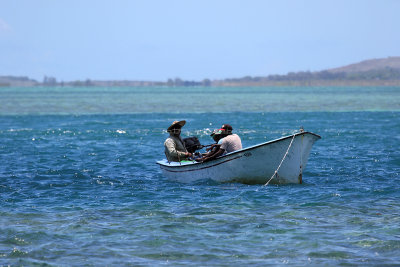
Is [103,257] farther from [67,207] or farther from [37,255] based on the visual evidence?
[67,207]

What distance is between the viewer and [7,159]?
2428 cm

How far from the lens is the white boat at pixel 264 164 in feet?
52.1

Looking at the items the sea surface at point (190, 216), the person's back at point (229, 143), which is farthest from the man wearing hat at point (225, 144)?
the sea surface at point (190, 216)

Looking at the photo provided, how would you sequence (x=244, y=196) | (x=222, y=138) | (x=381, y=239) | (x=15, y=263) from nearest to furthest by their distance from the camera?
1. (x=15, y=263)
2. (x=381, y=239)
3. (x=244, y=196)
4. (x=222, y=138)

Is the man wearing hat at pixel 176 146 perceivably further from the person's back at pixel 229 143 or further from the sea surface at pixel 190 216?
the person's back at pixel 229 143

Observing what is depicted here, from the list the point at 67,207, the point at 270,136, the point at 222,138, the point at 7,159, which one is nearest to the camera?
the point at 67,207

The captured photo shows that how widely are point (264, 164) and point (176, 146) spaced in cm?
321

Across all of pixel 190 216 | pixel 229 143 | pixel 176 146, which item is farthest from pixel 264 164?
pixel 190 216

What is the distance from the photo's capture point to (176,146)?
18.2m

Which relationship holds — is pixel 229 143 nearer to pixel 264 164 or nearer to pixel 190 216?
pixel 264 164

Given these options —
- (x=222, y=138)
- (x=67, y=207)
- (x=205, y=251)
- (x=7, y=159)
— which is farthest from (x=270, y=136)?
(x=205, y=251)

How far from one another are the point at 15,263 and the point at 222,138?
8202 millimetres

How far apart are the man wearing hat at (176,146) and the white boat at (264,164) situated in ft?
2.83

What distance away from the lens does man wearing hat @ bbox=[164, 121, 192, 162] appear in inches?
701
